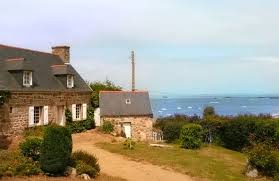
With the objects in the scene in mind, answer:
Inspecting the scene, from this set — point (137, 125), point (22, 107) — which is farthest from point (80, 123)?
point (22, 107)

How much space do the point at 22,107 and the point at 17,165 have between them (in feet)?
33.9

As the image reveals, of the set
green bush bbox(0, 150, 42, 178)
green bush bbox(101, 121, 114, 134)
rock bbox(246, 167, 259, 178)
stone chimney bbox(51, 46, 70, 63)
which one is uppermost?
stone chimney bbox(51, 46, 70, 63)

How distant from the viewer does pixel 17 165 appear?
1493 centimetres

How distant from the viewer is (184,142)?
27.3m

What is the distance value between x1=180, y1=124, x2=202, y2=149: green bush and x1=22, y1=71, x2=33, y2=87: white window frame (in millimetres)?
10361

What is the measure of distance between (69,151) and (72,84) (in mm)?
15819

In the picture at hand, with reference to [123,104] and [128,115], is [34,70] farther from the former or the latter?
[128,115]

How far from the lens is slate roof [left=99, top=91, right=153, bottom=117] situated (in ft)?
106

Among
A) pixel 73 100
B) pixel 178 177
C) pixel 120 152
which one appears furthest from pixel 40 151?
pixel 73 100

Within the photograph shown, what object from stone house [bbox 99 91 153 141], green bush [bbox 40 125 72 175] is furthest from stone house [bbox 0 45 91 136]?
green bush [bbox 40 125 72 175]

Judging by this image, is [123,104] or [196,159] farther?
[123,104]

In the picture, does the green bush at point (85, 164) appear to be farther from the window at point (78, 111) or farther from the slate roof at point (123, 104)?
the slate roof at point (123, 104)

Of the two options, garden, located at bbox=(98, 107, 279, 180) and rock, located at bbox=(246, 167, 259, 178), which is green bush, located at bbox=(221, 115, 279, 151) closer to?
garden, located at bbox=(98, 107, 279, 180)

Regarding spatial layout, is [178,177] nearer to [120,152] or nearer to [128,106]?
[120,152]
